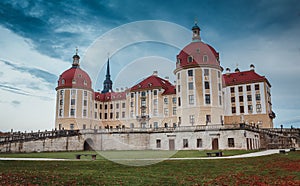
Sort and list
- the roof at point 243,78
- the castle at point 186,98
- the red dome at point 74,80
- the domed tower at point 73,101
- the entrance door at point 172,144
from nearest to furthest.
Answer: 1. the entrance door at point 172,144
2. the castle at point 186,98
3. the roof at point 243,78
4. the domed tower at point 73,101
5. the red dome at point 74,80

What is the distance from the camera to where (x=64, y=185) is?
33.8 ft

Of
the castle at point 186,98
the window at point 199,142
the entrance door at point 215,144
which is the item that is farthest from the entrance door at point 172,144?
the entrance door at point 215,144

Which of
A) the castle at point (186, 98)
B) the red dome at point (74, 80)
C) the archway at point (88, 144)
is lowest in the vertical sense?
the archway at point (88, 144)

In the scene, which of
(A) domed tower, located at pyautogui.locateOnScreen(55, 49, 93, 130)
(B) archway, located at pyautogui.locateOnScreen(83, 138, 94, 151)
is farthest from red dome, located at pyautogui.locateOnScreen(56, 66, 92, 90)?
(B) archway, located at pyautogui.locateOnScreen(83, 138, 94, 151)

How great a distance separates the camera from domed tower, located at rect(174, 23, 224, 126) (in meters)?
47.6

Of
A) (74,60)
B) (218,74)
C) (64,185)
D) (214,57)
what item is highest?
(74,60)

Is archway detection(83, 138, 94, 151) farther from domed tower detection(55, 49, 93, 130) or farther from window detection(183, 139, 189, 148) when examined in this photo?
window detection(183, 139, 189, 148)

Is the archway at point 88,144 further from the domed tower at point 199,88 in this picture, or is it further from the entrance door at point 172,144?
the domed tower at point 199,88

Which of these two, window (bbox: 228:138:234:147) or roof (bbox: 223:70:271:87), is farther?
roof (bbox: 223:70:271:87)

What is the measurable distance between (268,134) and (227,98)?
15396 millimetres

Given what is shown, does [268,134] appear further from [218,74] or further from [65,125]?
[65,125]

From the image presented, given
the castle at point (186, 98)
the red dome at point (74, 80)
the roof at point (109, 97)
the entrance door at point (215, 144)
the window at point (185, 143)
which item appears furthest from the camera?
the roof at point (109, 97)

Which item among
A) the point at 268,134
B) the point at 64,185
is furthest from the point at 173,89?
the point at 64,185

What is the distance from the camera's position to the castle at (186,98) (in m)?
48.5
